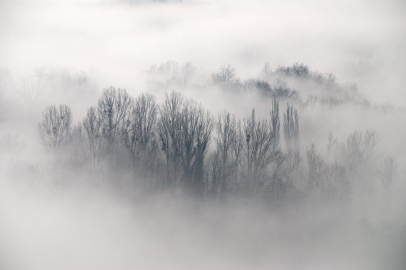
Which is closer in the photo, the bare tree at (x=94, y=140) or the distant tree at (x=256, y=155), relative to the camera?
the distant tree at (x=256, y=155)

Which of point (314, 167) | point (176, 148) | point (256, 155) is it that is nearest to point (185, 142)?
point (176, 148)

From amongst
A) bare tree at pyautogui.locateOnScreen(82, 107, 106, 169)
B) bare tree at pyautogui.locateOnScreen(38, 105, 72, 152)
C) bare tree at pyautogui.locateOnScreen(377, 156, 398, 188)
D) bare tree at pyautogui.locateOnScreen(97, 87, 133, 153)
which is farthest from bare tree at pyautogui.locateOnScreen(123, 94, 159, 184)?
bare tree at pyautogui.locateOnScreen(377, 156, 398, 188)

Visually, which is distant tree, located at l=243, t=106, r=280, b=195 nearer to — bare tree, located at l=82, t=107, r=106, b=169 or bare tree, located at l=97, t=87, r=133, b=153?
bare tree, located at l=97, t=87, r=133, b=153

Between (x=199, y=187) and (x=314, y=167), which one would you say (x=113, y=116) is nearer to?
(x=199, y=187)

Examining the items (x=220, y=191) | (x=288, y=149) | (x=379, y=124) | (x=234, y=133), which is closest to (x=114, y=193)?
(x=220, y=191)

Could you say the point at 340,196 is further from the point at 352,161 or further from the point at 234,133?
the point at 234,133

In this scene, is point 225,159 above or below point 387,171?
above

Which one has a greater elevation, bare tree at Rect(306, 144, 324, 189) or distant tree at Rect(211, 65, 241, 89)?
distant tree at Rect(211, 65, 241, 89)

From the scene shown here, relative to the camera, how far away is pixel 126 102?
25766 millimetres

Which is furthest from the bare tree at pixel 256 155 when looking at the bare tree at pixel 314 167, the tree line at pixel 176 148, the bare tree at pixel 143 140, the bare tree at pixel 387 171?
the bare tree at pixel 387 171

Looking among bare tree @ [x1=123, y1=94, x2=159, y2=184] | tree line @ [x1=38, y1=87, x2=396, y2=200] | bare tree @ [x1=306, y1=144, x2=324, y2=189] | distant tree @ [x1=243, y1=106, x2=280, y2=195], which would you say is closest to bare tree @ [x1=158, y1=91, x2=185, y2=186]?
tree line @ [x1=38, y1=87, x2=396, y2=200]

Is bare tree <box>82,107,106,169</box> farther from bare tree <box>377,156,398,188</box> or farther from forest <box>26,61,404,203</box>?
bare tree <box>377,156,398,188</box>

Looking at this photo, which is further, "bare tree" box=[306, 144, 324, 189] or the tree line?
"bare tree" box=[306, 144, 324, 189]

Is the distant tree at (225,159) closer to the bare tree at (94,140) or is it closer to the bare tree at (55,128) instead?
the bare tree at (94,140)
